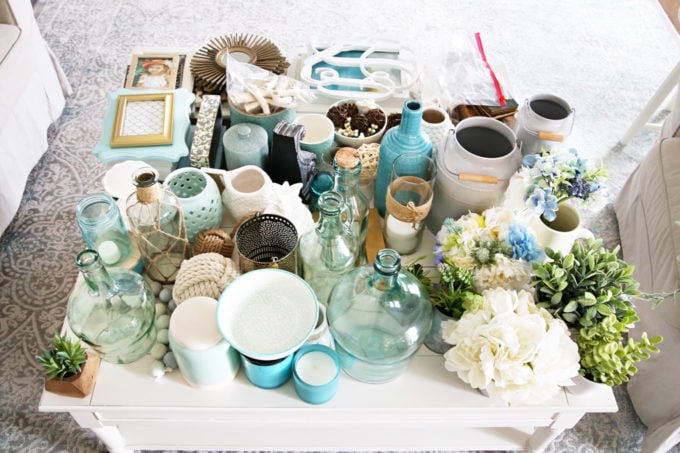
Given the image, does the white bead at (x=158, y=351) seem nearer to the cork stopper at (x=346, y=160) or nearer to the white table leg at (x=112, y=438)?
the white table leg at (x=112, y=438)

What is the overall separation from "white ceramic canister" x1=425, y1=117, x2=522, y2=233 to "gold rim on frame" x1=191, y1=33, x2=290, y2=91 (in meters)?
0.65

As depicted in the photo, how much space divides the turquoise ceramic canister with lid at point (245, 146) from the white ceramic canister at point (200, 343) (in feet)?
1.25

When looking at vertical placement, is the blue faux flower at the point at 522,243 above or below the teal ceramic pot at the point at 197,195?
above

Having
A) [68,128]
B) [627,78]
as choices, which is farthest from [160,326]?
[627,78]

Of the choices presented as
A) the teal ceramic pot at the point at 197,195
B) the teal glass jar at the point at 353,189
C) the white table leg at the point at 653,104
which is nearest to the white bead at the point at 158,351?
the teal ceramic pot at the point at 197,195

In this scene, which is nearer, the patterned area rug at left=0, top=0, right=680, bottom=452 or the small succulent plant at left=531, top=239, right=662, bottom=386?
the small succulent plant at left=531, top=239, right=662, bottom=386

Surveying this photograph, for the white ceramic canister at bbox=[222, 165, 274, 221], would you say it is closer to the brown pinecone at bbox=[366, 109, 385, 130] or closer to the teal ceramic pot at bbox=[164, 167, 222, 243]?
the teal ceramic pot at bbox=[164, 167, 222, 243]

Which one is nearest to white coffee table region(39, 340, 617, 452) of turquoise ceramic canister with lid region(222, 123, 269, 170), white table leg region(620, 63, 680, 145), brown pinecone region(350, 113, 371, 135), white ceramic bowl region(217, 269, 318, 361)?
white ceramic bowl region(217, 269, 318, 361)

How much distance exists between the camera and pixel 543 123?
3.47ft

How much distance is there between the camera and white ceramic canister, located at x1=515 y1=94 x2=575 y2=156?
1.05 m

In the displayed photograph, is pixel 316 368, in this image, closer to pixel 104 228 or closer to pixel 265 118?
pixel 104 228

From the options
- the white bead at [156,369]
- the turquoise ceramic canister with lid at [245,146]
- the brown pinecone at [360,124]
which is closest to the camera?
the white bead at [156,369]

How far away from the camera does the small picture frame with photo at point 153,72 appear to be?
4.79ft

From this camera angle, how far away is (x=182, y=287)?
3.05 feet
